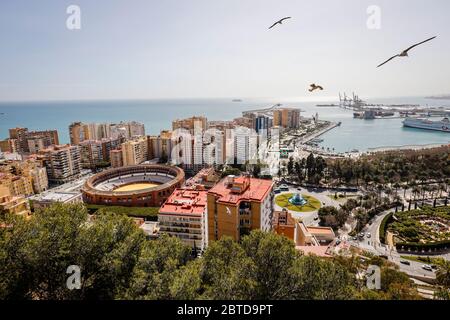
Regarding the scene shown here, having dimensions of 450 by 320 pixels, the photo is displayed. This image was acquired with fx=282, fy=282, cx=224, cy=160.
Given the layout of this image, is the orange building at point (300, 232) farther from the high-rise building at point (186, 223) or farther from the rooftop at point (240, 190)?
the high-rise building at point (186, 223)

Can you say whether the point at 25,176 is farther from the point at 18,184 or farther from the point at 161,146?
the point at 161,146

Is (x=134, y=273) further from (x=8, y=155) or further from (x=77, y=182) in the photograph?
(x=8, y=155)

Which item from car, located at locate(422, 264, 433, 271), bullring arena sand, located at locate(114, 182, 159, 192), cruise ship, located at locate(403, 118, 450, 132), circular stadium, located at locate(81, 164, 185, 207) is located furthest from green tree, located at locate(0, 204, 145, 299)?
cruise ship, located at locate(403, 118, 450, 132)

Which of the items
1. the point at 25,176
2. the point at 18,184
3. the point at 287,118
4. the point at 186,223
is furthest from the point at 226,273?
the point at 287,118

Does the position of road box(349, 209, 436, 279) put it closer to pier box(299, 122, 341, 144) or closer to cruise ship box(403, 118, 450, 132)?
pier box(299, 122, 341, 144)

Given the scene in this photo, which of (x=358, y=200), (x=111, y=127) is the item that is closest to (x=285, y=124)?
(x=111, y=127)

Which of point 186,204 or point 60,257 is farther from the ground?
point 60,257
